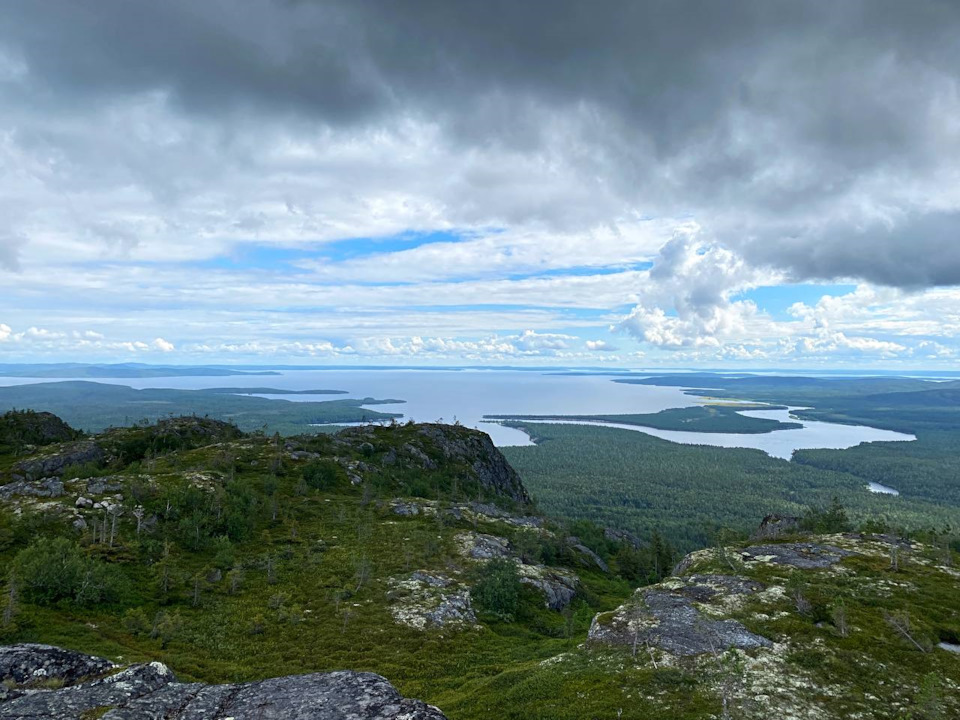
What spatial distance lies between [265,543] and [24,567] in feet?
85.7

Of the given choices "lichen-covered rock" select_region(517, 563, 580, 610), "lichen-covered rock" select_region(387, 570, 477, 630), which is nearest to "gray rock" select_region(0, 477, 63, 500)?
"lichen-covered rock" select_region(387, 570, 477, 630)

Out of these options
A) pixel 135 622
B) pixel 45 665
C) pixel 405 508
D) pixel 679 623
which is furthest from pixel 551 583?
pixel 45 665

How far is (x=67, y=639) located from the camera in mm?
31906

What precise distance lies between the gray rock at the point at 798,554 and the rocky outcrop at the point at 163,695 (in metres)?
49.4

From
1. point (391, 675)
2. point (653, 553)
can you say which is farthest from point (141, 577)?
point (653, 553)

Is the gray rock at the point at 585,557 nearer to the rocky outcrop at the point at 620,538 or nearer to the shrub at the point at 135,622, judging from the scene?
the rocky outcrop at the point at 620,538

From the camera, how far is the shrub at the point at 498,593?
158 ft

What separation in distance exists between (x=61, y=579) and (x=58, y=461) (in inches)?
2720

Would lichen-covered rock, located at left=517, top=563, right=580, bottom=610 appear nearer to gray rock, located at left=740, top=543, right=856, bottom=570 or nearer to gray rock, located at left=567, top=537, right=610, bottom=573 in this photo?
gray rock, located at left=567, top=537, right=610, bottom=573

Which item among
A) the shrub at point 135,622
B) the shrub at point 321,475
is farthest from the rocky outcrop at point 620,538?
the shrub at point 135,622

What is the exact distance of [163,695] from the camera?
19.5 m

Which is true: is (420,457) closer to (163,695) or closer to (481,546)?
(481,546)

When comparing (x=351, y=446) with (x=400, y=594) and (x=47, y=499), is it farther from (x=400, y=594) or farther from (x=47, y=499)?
(x=400, y=594)

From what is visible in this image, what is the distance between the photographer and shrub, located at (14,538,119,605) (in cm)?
3719
